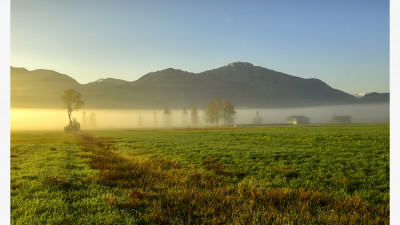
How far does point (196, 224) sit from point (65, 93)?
335ft

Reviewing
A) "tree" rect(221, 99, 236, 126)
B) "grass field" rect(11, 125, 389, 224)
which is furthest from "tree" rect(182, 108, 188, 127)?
"grass field" rect(11, 125, 389, 224)

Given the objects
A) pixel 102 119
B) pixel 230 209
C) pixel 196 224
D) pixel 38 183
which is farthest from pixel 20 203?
pixel 102 119

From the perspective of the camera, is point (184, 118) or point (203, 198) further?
point (184, 118)

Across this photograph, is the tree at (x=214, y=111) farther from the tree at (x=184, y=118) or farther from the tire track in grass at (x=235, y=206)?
the tire track in grass at (x=235, y=206)

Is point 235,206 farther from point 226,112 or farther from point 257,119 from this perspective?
point 257,119

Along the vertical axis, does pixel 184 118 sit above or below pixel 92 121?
above

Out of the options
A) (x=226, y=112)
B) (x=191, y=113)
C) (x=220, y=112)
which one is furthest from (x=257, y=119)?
(x=191, y=113)

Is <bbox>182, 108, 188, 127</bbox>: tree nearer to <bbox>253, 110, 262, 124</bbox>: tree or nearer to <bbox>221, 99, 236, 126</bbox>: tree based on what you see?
<bbox>221, 99, 236, 126</bbox>: tree

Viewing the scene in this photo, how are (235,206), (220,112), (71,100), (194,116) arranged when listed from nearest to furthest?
(235,206) → (71,100) → (220,112) → (194,116)

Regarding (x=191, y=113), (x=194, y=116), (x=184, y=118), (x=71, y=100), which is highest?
(x=71, y=100)

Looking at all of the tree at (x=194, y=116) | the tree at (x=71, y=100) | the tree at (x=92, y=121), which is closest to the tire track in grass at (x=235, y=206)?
the tree at (x=71, y=100)

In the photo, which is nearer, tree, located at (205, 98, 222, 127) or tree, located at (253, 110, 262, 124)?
tree, located at (205, 98, 222, 127)

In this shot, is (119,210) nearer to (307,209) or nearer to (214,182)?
(214,182)
